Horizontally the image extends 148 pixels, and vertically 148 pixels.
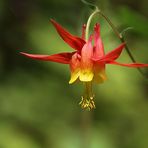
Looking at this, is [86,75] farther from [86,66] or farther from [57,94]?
[57,94]

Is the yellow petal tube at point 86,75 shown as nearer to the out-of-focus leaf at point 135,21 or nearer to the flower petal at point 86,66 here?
the flower petal at point 86,66

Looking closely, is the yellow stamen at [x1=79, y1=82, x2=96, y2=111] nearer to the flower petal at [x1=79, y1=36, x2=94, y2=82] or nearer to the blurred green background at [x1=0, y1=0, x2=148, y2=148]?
the flower petal at [x1=79, y1=36, x2=94, y2=82]

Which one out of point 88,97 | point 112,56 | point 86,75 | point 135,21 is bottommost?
point 88,97

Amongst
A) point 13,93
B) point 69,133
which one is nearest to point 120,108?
point 69,133

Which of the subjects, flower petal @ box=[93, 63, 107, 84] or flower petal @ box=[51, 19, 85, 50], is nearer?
flower petal @ box=[51, 19, 85, 50]

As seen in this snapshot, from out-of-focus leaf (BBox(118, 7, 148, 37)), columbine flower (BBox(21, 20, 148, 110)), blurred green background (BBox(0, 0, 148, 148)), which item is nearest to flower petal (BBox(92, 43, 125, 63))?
columbine flower (BBox(21, 20, 148, 110))

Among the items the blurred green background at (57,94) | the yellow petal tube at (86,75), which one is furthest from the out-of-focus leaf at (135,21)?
the blurred green background at (57,94)

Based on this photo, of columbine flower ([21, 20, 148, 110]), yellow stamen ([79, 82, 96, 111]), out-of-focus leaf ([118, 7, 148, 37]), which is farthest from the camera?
out-of-focus leaf ([118, 7, 148, 37])

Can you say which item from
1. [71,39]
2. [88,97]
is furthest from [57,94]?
[71,39]

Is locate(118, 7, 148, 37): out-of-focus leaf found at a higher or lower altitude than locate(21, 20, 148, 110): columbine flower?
higher
